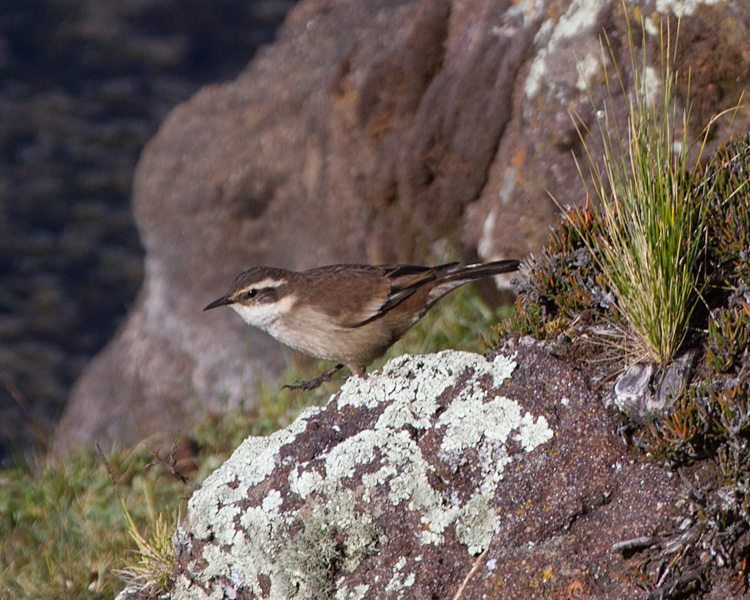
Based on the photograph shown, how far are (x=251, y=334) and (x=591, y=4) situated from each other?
5.35 m

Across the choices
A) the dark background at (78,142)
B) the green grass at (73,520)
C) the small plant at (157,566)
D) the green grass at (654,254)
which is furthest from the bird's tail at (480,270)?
the dark background at (78,142)

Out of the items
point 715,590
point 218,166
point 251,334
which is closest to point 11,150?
point 218,166

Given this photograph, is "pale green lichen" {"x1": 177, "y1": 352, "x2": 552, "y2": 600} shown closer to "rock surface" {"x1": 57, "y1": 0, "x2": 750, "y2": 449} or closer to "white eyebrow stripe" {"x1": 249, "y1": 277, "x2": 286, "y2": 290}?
"white eyebrow stripe" {"x1": 249, "y1": 277, "x2": 286, "y2": 290}

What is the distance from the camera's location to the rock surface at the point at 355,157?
603 centimetres

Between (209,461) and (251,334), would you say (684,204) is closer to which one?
(209,461)

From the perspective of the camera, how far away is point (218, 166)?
1006 centimetres

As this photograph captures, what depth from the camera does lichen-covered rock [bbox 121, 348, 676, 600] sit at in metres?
3.21

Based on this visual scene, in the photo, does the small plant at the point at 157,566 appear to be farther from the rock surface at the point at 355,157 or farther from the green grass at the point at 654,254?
the rock surface at the point at 355,157

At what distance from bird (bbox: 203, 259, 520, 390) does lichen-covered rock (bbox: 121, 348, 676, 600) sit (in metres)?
1.69

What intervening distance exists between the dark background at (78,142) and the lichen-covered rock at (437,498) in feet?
31.8

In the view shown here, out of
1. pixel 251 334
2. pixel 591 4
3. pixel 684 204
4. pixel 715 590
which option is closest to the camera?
pixel 715 590

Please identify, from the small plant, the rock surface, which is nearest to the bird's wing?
the rock surface

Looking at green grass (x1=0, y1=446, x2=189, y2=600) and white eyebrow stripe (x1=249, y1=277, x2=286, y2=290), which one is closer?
green grass (x1=0, y1=446, x2=189, y2=600)

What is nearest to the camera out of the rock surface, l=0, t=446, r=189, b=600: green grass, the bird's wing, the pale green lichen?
the pale green lichen
